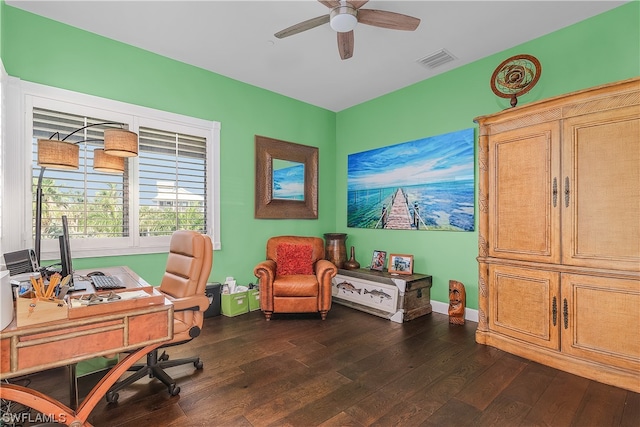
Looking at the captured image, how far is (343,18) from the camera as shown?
228cm

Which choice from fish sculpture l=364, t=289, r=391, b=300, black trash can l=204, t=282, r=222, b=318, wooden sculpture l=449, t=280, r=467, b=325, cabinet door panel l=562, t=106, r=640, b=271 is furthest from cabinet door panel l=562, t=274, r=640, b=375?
black trash can l=204, t=282, r=222, b=318

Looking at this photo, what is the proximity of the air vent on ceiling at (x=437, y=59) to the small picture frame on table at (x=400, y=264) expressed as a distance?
236 cm

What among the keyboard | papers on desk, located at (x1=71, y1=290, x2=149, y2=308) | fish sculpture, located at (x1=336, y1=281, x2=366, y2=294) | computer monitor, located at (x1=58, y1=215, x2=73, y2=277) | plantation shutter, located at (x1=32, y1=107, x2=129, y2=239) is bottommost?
fish sculpture, located at (x1=336, y1=281, x2=366, y2=294)

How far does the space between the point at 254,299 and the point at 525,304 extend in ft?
9.62

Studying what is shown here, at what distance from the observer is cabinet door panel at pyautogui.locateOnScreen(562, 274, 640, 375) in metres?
2.12

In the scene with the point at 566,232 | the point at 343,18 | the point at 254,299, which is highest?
the point at 343,18

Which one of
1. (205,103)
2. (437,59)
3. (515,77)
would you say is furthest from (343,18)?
(205,103)

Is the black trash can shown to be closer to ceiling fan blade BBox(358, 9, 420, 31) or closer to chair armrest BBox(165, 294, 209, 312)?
chair armrest BBox(165, 294, 209, 312)

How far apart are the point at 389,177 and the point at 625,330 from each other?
9.29 feet

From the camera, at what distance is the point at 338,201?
17.0 feet

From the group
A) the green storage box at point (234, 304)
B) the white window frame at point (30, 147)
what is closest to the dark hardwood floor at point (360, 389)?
the green storage box at point (234, 304)

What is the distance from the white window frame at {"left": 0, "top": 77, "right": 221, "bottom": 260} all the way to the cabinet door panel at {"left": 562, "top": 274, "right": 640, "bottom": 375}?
3886mm

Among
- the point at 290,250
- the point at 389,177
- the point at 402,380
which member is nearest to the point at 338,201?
the point at 389,177

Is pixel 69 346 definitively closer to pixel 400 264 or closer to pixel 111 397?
pixel 111 397
